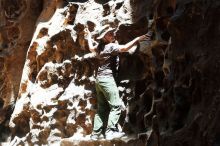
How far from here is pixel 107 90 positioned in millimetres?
5438

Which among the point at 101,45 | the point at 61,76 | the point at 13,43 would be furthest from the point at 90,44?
the point at 13,43

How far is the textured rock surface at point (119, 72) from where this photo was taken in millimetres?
4363

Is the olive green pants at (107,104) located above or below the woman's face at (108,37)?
below

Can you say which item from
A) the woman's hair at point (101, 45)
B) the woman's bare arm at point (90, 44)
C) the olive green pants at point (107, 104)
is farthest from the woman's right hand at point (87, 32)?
the olive green pants at point (107, 104)

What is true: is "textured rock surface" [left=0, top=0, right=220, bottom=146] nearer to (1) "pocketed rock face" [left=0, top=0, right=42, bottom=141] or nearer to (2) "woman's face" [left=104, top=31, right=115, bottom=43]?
(1) "pocketed rock face" [left=0, top=0, right=42, bottom=141]

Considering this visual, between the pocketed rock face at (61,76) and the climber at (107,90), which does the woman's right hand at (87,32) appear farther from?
the climber at (107,90)

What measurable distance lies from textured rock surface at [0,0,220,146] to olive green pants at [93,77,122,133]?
0.16 meters

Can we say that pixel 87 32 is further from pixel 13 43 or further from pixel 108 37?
pixel 13 43

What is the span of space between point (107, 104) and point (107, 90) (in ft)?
0.67

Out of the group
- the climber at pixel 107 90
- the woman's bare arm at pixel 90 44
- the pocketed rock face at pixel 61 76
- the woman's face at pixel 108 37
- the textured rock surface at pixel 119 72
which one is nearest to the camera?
the textured rock surface at pixel 119 72

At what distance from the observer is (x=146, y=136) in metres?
4.93

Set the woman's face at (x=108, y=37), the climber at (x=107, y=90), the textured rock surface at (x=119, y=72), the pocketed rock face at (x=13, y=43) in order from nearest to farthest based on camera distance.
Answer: the textured rock surface at (x=119, y=72), the climber at (x=107, y=90), the woman's face at (x=108, y=37), the pocketed rock face at (x=13, y=43)

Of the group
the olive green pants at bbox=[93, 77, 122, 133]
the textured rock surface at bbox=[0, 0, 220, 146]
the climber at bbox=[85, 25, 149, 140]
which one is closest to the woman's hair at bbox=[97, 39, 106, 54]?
the climber at bbox=[85, 25, 149, 140]

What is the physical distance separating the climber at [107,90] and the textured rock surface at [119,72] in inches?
5.4
